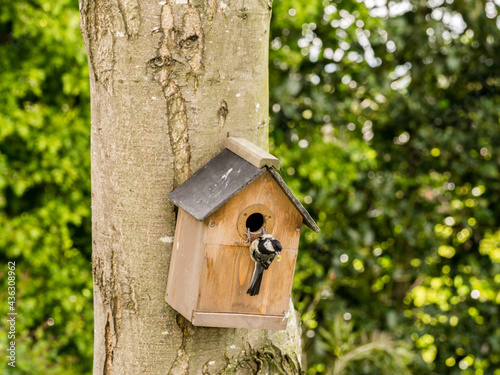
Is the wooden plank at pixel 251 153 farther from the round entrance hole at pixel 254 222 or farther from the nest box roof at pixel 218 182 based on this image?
the round entrance hole at pixel 254 222

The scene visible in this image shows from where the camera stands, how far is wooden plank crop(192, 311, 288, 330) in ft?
4.26

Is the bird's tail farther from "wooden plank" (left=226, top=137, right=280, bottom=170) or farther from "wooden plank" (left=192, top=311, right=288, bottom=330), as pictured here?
"wooden plank" (left=226, top=137, right=280, bottom=170)

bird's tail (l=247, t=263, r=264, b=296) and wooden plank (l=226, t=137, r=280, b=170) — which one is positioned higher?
wooden plank (l=226, t=137, r=280, b=170)

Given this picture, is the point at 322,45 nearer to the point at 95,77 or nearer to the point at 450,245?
the point at 450,245

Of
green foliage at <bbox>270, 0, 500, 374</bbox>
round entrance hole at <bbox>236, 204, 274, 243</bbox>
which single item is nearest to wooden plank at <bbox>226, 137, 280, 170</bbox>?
round entrance hole at <bbox>236, 204, 274, 243</bbox>

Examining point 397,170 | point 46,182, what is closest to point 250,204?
point 46,182

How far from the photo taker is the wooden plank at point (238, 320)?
130cm

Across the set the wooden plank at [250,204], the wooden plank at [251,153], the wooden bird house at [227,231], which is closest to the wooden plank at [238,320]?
the wooden bird house at [227,231]

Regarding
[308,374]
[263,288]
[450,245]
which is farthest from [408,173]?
[263,288]

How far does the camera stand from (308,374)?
12.8 ft

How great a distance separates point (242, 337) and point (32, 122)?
2.25 m

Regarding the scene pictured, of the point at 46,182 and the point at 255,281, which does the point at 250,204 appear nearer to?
the point at 255,281

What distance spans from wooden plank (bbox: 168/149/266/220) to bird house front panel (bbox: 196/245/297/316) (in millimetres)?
108

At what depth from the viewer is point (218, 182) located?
1279 millimetres
